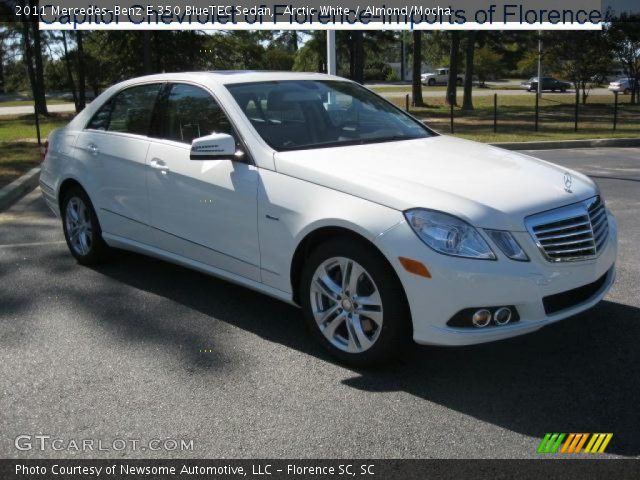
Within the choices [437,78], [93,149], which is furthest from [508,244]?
[437,78]

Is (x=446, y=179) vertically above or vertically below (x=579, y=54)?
below

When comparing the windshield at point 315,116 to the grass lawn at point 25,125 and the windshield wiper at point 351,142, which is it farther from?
the grass lawn at point 25,125

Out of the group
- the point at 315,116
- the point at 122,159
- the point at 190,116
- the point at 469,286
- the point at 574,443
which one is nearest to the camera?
the point at 574,443

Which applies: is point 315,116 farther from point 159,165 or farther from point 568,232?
point 568,232

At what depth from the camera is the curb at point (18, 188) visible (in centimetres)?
990

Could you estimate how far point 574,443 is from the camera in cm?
341

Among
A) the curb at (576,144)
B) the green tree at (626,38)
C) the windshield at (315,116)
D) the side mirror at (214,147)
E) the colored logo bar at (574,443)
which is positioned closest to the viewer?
the colored logo bar at (574,443)

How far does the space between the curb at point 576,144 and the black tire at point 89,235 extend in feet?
38.3

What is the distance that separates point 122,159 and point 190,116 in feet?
2.44

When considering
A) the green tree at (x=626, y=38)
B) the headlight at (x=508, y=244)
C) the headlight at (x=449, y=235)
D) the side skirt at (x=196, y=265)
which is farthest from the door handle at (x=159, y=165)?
the green tree at (x=626, y=38)

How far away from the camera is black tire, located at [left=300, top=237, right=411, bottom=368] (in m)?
3.98

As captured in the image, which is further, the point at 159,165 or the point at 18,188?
the point at 18,188

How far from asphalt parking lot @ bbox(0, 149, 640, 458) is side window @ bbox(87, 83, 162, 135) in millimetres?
1269

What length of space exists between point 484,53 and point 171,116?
5509cm
